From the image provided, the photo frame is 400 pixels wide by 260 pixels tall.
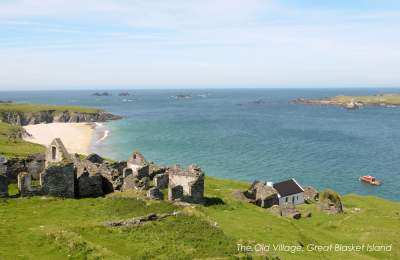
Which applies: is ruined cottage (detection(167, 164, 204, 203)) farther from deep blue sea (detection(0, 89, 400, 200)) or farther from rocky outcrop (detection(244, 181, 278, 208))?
deep blue sea (detection(0, 89, 400, 200))

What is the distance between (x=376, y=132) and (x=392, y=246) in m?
144

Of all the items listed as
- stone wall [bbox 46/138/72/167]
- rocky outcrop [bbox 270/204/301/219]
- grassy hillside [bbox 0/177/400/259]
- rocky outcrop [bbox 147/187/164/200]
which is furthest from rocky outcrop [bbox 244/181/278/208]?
stone wall [bbox 46/138/72/167]

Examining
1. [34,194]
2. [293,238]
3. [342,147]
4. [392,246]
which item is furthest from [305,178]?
[34,194]

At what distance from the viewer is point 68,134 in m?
161

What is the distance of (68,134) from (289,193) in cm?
11914

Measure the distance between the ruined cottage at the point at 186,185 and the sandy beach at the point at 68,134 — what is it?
8275 centimetres

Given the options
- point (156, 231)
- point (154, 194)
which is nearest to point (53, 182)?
point (154, 194)

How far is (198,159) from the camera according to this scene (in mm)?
115062

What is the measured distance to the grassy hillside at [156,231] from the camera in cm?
2578

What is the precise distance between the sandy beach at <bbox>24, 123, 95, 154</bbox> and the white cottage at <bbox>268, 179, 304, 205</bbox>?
73.9 m

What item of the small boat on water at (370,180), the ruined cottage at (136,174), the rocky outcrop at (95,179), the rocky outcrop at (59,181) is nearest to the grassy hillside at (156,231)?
the rocky outcrop at (59,181)

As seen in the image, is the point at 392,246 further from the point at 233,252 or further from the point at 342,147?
the point at 342,147

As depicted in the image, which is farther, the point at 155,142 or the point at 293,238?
the point at 155,142

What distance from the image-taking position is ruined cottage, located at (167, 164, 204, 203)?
40531mm
